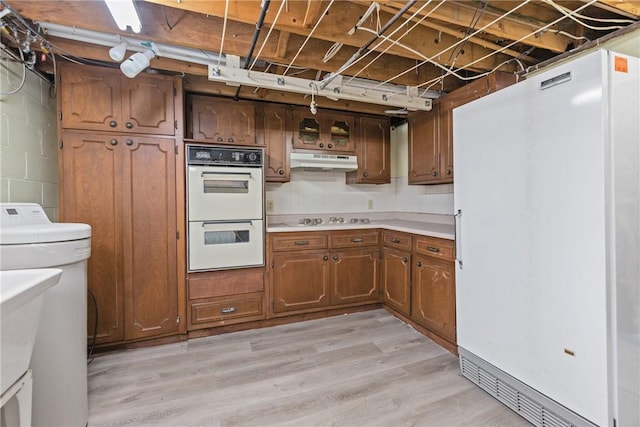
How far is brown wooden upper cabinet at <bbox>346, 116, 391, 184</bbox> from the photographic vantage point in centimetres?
339

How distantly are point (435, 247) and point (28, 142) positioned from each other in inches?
122

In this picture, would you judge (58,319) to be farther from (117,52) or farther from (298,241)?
(298,241)

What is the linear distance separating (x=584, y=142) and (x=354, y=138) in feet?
7.51

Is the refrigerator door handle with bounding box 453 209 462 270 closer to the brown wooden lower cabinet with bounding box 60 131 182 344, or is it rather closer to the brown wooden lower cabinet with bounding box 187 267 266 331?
the brown wooden lower cabinet with bounding box 187 267 266 331

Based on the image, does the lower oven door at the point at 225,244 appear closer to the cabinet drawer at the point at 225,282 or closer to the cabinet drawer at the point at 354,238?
the cabinet drawer at the point at 225,282

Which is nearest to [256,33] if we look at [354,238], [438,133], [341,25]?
[341,25]

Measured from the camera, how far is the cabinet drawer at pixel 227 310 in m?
2.51

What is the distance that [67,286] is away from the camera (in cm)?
138

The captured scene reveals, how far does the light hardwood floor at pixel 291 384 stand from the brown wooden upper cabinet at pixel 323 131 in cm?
197

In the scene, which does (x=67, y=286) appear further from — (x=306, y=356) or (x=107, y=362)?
(x=306, y=356)

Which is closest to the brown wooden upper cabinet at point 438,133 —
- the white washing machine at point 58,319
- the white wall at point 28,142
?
the white washing machine at point 58,319

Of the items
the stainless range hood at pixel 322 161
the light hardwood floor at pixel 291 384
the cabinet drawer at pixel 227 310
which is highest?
the stainless range hood at pixel 322 161

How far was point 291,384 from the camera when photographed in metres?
1.89

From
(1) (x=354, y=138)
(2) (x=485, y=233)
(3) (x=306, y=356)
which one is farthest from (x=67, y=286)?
(1) (x=354, y=138)
